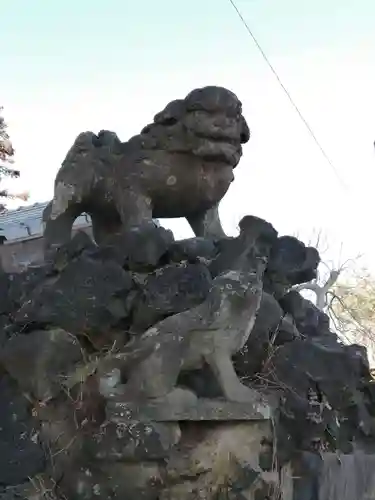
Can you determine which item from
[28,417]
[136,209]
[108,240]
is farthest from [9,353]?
[136,209]

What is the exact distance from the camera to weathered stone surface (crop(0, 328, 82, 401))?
3699 mm

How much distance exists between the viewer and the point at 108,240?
14.4 feet

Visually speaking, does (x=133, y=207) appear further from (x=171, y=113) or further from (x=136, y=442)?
(x=136, y=442)

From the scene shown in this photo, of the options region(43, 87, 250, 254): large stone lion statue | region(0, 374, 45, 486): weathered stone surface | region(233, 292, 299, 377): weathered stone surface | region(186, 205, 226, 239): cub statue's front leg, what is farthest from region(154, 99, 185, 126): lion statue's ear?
region(0, 374, 45, 486): weathered stone surface

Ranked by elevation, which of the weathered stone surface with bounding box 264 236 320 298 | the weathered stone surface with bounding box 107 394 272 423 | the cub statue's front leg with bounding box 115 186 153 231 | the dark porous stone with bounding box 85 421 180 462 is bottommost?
the dark porous stone with bounding box 85 421 180 462

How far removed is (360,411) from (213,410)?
1294 mm

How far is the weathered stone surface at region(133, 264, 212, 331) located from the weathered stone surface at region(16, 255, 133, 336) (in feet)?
0.40

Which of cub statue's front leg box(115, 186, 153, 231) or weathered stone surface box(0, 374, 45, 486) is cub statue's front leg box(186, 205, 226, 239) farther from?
weathered stone surface box(0, 374, 45, 486)

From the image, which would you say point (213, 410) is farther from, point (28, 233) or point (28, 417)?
point (28, 233)

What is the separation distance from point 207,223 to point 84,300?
4.64 ft

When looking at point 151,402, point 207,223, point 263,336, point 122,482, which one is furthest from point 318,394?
point 207,223

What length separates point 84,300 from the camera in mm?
3848

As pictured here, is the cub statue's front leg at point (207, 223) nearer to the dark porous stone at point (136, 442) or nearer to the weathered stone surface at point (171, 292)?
the weathered stone surface at point (171, 292)

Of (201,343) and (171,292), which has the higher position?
(171,292)
